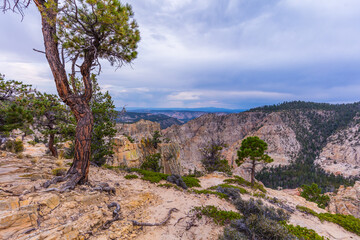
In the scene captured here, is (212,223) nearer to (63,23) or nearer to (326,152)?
(63,23)

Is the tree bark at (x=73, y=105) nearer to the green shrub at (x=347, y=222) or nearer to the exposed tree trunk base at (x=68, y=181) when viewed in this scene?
the exposed tree trunk base at (x=68, y=181)

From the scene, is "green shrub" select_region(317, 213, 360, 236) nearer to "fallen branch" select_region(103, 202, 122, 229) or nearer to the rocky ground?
the rocky ground

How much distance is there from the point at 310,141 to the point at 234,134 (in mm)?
38645

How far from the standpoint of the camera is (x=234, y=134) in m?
103

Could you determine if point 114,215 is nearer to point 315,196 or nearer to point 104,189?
point 104,189

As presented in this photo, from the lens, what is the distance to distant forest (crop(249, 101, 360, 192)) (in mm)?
60250

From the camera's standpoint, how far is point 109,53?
6.75 metres

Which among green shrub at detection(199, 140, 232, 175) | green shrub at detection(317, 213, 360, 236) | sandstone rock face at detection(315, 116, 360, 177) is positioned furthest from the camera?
sandstone rock face at detection(315, 116, 360, 177)

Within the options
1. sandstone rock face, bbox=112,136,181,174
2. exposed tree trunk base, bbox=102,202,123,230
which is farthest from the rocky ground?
sandstone rock face, bbox=112,136,181,174

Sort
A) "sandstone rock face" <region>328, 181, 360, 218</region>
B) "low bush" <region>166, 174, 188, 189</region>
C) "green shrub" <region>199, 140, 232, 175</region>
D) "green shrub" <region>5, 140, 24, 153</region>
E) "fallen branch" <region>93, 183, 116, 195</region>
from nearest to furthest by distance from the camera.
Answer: "fallen branch" <region>93, 183, 116, 195</region>
"low bush" <region>166, 174, 188, 189</region>
"green shrub" <region>5, 140, 24, 153</region>
"green shrub" <region>199, 140, 232, 175</region>
"sandstone rock face" <region>328, 181, 360, 218</region>

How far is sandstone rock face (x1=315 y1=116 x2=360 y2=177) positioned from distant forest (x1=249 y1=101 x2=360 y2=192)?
314cm

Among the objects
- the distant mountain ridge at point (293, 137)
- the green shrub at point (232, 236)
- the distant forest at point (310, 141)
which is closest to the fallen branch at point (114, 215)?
the green shrub at point (232, 236)

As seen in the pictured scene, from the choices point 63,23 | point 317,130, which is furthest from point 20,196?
point 317,130

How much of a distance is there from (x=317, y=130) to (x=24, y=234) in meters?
115
